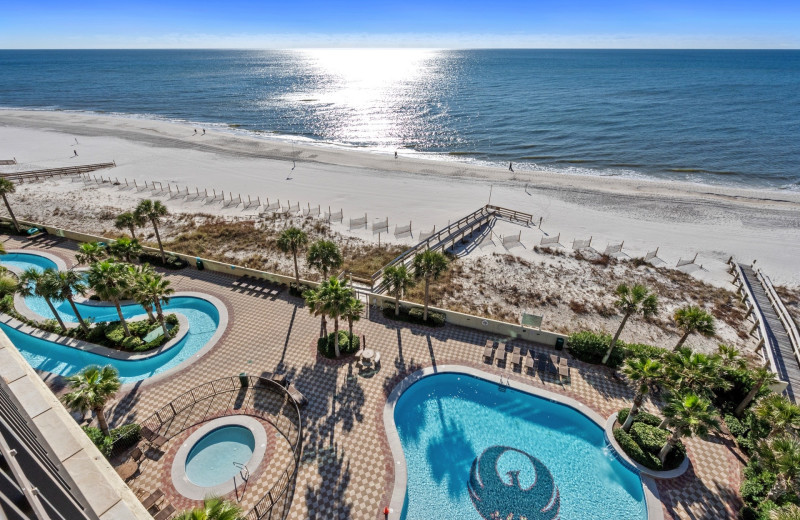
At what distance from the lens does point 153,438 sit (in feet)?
56.3

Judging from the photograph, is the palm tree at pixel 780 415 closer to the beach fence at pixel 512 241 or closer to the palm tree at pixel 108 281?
the beach fence at pixel 512 241

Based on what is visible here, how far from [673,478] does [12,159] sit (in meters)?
91.6

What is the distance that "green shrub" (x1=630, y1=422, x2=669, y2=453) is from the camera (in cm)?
1709

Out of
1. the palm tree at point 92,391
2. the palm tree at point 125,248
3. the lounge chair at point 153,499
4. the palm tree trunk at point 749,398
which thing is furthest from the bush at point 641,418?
the palm tree at point 125,248

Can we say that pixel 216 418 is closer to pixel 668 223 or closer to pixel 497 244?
pixel 497 244

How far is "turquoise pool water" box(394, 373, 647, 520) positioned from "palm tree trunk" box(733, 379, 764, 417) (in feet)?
24.9

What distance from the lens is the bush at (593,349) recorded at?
22.2 metres

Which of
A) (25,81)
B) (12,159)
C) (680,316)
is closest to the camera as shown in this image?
(680,316)

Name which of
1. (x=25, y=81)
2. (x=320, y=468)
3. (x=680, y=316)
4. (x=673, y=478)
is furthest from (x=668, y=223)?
(x=25, y=81)

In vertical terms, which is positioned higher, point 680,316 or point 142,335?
point 680,316

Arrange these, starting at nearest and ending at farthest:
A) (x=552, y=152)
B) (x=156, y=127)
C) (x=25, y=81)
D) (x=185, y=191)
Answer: (x=185, y=191) < (x=552, y=152) < (x=156, y=127) < (x=25, y=81)

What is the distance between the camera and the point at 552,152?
68875 mm

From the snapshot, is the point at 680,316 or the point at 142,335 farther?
the point at 142,335

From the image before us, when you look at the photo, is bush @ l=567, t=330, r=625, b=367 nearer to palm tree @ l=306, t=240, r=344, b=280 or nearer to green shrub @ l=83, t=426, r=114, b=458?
palm tree @ l=306, t=240, r=344, b=280
